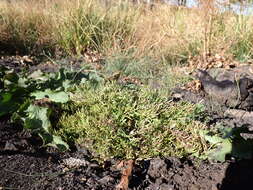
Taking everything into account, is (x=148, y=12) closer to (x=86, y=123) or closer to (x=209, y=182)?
(x=86, y=123)

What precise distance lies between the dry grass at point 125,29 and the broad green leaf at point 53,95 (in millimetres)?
2536

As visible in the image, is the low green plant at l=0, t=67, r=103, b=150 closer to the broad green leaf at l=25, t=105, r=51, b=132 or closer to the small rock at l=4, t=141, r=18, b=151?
the broad green leaf at l=25, t=105, r=51, b=132

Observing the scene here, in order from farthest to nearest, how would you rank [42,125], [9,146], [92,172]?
1. [42,125]
2. [9,146]
3. [92,172]

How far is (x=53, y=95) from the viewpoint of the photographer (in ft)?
7.18

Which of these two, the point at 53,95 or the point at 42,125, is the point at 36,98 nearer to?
the point at 53,95

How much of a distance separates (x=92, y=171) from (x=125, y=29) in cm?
436

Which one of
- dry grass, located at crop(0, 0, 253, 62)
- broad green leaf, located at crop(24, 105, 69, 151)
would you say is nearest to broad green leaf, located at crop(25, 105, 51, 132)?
broad green leaf, located at crop(24, 105, 69, 151)

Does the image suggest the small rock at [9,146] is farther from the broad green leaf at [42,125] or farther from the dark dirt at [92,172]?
the broad green leaf at [42,125]

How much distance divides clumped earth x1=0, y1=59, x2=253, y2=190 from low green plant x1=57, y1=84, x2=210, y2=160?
0.08m

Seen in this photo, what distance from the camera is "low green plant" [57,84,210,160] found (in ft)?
6.27

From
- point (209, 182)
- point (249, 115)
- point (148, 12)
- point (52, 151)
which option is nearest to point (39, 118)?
point (52, 151)

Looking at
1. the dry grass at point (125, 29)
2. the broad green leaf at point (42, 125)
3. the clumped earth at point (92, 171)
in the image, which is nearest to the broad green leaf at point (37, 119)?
the broad green leaf at point (42, 125)

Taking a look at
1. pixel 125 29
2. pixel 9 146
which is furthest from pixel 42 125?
pixel 125 29

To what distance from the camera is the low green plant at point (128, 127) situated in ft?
6.27
